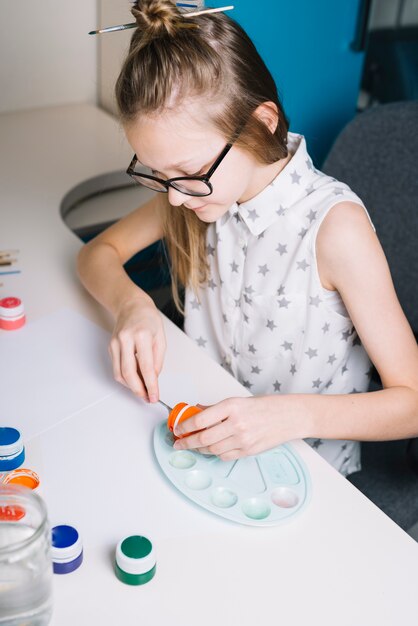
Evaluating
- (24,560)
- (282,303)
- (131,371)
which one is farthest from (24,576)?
(282,303)

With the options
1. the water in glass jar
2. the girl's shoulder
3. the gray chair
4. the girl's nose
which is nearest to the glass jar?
the water in glass jar

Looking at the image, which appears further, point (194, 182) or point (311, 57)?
point (311, 57)

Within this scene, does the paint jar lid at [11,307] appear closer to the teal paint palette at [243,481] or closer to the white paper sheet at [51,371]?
the white paper sheet at [51,371]

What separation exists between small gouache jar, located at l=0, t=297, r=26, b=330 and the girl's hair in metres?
0.32

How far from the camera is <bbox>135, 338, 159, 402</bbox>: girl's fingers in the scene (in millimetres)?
970

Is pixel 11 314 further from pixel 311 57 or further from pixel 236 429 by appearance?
pixel 311 57

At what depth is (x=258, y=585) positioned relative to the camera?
0.74 meters

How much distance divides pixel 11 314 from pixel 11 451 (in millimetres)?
318

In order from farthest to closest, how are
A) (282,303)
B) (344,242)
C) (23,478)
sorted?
(282,303), (344,242), (23,478)

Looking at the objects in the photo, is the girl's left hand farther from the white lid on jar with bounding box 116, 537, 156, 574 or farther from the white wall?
the white wall

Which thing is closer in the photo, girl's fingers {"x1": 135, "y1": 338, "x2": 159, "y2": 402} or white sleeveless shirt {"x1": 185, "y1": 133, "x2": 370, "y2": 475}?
girl's fingers {"x1": 135, "y1": 338, "x2": 159, "y2": 402}

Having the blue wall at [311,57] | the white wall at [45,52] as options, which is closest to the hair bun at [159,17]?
the blue wall at [311,57]

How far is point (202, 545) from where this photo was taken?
778 millimetres

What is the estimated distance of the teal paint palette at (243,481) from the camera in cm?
82
